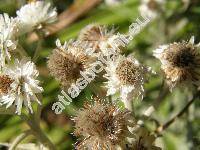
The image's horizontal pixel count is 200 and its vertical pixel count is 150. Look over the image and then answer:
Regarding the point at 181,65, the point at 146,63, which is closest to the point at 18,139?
the point at 181,65

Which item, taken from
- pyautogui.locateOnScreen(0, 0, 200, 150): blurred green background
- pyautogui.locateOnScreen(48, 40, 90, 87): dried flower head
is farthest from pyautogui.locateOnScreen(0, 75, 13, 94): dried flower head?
pyautogui.locateOnScreen(0, 0, 200, 150): blurred green background

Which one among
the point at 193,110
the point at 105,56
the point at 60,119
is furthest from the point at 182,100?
the point at 60,119

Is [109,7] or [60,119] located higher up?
[109,7]

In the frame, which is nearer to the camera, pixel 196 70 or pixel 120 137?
pixel 120 137

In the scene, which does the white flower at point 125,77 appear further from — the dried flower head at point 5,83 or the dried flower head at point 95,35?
the dried flower head at point 5,83

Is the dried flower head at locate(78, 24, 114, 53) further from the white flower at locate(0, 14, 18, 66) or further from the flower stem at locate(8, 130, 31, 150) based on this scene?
the flower stem at locate(8, 130, 31, 150)

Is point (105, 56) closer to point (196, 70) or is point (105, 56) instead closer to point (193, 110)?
point (196, 70)

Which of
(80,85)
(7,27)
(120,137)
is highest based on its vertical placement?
(7,27)

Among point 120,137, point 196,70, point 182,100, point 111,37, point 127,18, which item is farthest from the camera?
point 127,18
